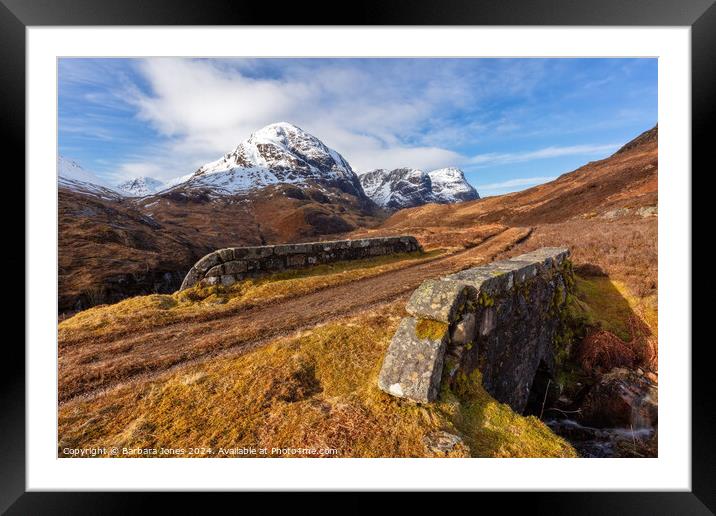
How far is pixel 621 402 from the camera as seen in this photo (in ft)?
18.5

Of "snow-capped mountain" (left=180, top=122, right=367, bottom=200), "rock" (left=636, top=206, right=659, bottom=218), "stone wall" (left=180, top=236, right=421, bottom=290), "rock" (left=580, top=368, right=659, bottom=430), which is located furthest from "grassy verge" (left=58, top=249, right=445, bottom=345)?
"snow-capped mountain" (left=180, top=122, right=367, bottom=200)

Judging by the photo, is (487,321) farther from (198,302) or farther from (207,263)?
(207,263)

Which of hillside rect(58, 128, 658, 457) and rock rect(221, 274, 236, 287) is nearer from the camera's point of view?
hillside rect(58, 128, 658, 457)

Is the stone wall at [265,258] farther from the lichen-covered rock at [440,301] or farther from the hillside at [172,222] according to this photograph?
the lichen-covered rock at [440,301]

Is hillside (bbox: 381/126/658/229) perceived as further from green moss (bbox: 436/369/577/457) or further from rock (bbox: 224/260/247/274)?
rock (bbox: 224/260/247/274)

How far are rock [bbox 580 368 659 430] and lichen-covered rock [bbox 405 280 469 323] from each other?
4.65 m

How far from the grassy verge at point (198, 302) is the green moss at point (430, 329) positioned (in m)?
4.30

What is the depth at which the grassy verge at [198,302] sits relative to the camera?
15.9 feet

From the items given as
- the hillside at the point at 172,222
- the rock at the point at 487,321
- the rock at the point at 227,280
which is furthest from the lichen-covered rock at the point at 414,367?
the rock at the point at 227,280

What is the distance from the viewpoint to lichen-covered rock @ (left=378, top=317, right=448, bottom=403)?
9.68 ft

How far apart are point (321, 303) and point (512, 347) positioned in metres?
3.90

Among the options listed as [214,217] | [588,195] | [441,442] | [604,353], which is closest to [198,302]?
[441,442]

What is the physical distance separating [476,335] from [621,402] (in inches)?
178
